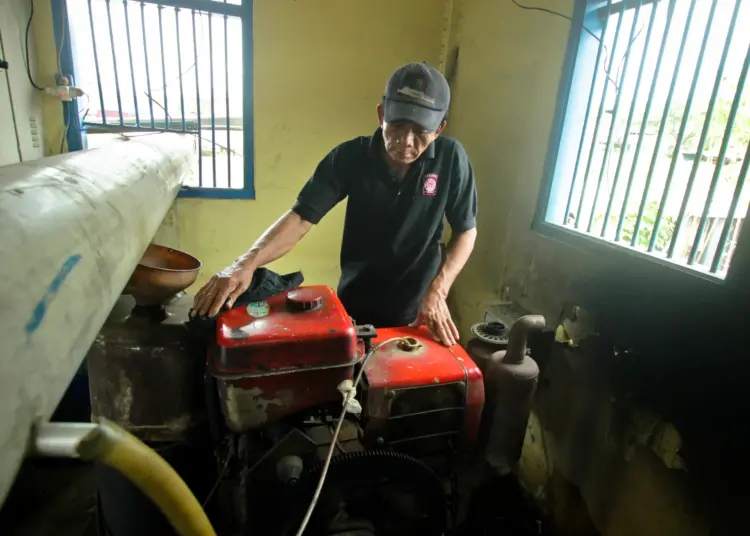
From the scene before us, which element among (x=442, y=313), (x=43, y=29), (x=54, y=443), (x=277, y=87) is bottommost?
(x=442, y=313)

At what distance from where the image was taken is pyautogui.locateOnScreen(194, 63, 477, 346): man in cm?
128

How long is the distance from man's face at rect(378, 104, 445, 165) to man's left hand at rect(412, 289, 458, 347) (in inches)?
17.9

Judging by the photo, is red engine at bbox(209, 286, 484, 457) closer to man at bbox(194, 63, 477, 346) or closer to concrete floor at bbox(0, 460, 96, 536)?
man at bbox(194, 63, 477, 346)

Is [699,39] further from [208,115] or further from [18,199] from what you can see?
[208,115]

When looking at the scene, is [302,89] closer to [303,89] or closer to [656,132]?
[303,89]

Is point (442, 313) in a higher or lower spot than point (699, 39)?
lower

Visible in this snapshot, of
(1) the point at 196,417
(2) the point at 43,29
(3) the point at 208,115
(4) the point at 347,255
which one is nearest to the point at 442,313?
(4) the point at 347,255

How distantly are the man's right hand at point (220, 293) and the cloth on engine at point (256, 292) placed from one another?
0.01 m

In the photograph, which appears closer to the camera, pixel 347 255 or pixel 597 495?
pixel 597 495

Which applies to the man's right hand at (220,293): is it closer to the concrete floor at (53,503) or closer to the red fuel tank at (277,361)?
the red fuel tank at (277,361)

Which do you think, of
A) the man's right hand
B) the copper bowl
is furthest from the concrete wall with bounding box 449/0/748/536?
the copper bowl

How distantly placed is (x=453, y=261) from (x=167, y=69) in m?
2.21

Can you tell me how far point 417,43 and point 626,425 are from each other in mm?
2473

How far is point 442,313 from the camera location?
4.04 ft
